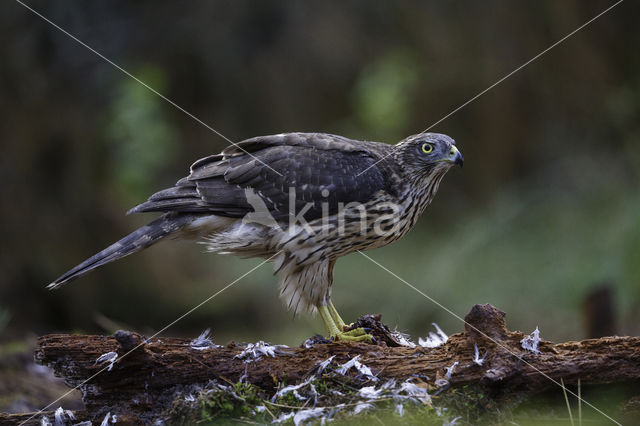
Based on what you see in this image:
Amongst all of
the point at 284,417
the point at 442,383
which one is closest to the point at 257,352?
the point at 284,417

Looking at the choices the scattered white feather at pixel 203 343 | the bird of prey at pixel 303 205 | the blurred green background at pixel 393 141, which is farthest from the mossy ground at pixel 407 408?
the blurred green background at pixel 393 141

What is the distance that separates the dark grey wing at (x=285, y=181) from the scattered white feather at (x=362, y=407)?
1.73m

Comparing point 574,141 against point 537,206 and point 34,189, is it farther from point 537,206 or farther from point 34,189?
point 34,189

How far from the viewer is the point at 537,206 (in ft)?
27.1

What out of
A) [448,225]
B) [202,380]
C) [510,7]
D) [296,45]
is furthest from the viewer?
[296,45]

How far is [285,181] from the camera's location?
4590 mm

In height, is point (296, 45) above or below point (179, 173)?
above

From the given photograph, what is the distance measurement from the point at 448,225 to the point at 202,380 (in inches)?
279

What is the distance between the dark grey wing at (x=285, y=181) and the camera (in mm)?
4496

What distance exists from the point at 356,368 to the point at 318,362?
200 mm

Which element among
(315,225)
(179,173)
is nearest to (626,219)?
(315,225)

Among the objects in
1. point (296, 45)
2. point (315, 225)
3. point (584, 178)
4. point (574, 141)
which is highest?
point (296, 45)

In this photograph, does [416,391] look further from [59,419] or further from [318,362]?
[59,419]

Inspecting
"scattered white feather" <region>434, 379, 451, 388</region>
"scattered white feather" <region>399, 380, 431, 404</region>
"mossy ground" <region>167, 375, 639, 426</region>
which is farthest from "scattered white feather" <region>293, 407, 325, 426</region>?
"scattered white feather" <region>434, 379, 451, 388</region>
